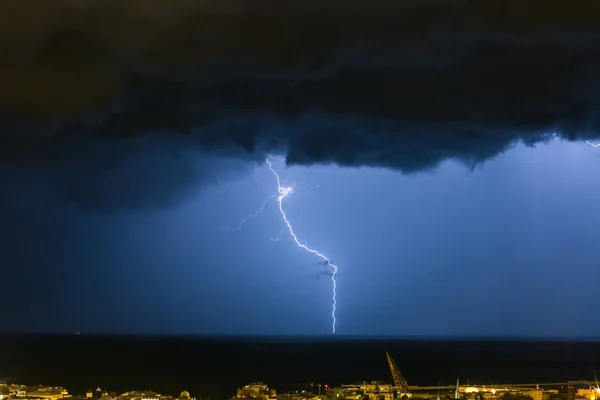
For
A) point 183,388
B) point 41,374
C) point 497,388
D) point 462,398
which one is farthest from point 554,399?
point 41,374

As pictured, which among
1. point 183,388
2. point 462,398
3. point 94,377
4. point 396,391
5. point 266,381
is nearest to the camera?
point 462,398

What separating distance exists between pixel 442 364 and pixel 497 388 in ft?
196

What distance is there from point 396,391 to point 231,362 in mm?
65438

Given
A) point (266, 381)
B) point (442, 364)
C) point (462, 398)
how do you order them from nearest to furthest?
1. point (462, 398)
2. point (266, 381)
3. point (442, 364)

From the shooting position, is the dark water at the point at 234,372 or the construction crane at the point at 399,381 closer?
the construction crane at the point at 399,381

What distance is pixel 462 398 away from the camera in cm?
6431

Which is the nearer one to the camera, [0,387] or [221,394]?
[0,387]

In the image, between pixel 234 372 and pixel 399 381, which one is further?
pixel 234 372

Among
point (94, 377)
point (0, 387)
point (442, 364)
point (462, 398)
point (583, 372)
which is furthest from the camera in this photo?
point (442, 364)

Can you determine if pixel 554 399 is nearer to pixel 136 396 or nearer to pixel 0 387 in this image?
pixel 136 396

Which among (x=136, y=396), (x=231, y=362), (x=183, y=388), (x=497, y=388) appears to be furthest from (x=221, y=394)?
(x=231, y=362)

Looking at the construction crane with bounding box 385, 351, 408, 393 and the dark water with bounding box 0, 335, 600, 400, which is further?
the dark water with bounding box 0, 335, 600, 400

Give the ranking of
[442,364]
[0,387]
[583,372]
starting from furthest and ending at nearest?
1. [442,364]
2. [583,372]
3. [0,387]

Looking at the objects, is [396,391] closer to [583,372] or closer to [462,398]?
[462,398]
